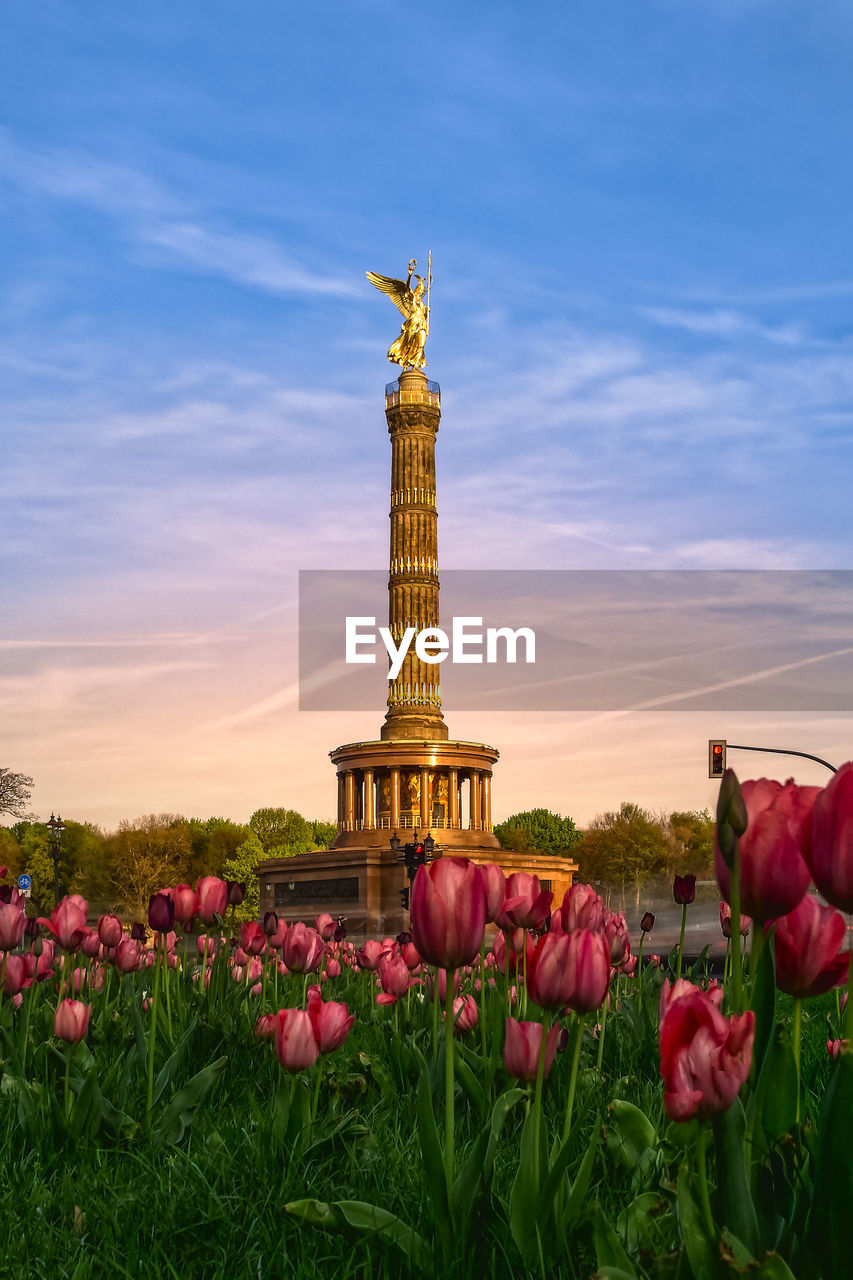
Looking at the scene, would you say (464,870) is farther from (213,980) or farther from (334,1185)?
(213,980)

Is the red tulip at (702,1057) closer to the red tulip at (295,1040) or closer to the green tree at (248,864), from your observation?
the red tulip at (295,1040)

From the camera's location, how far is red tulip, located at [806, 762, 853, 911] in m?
1.79

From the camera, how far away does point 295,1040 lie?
3607mm

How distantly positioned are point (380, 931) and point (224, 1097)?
48.9 meters

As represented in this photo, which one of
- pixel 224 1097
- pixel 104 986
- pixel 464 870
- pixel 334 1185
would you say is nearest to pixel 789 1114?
pixel 464 870

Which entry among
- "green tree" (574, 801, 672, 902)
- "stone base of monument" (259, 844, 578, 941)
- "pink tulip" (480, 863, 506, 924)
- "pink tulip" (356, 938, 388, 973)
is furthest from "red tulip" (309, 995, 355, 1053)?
"green tree" (574, 801, 672, 902)

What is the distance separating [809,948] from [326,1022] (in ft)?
6.52

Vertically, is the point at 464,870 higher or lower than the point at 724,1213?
higher

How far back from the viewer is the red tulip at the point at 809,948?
2.17m

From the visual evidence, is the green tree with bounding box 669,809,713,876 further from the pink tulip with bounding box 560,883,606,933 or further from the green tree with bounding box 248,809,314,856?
the pink tulip with bounding box 560,883,606,933

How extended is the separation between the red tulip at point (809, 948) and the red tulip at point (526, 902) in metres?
1.55

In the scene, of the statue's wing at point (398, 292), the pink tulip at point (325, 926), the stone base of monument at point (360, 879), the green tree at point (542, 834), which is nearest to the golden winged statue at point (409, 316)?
the statue's wing at point (398, 292)

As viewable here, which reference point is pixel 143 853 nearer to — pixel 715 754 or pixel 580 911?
pixel 715 754

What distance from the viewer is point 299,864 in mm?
59125
